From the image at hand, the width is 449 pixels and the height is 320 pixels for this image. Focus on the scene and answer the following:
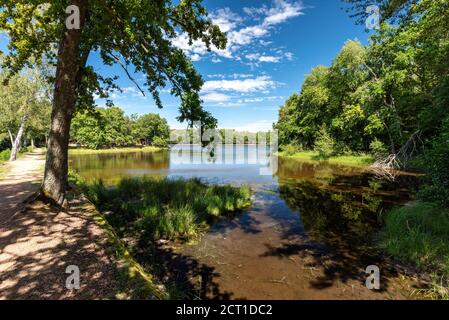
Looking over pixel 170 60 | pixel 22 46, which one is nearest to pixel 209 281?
pixel 170 60

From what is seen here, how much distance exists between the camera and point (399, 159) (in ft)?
77.6

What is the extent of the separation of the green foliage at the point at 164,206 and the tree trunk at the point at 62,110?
2401 millimetres

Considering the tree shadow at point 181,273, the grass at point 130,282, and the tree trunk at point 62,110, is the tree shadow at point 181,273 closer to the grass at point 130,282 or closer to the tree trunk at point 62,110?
the grass at point 130,282

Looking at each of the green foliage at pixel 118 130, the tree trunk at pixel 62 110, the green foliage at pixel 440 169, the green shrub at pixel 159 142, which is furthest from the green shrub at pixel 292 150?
the green shrub at pixel 159 142

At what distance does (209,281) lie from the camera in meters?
5.61

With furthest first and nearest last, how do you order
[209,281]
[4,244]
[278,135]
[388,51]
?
1. [278,135]
2. [388,51]
3. [209,281]
4. [4,244]

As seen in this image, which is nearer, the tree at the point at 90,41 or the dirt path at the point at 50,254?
the dirt path at the point at 50,254

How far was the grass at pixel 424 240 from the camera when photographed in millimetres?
5516

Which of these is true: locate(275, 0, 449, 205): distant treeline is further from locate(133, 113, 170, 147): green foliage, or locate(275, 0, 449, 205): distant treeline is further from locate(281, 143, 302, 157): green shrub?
locate(133, 113, 170, 147): green foliage

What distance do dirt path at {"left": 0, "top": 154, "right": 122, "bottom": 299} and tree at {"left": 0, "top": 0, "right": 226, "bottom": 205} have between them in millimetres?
1148
